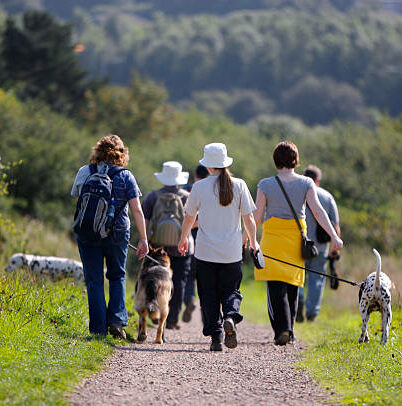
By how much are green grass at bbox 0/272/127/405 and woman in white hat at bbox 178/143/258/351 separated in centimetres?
116

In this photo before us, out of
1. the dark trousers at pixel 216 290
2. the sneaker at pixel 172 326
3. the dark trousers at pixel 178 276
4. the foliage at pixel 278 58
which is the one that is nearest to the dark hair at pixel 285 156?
the dark trousers at pixel 216 290

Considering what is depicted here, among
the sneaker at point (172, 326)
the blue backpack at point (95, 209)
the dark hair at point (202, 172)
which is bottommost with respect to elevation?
the sneaker at point (172, 326)

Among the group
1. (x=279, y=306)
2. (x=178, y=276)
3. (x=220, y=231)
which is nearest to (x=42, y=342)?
(x=220, y=231)

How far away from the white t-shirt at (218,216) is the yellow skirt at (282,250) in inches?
24.5

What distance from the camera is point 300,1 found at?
15850cm

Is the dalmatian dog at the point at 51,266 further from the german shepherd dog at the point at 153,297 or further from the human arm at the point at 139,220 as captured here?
the human arm at the point at 139,220

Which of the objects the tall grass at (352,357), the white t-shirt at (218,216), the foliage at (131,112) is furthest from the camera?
the foliage at (131,112)

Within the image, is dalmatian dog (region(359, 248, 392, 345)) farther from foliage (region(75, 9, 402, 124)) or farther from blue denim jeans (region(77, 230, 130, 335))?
foliage (region(75, 9, 402, 124))

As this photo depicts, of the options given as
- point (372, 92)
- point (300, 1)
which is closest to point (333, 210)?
point (372, 92)

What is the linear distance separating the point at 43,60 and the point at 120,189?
121 ft

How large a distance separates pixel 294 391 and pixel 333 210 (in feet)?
16.7

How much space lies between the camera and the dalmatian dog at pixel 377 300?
8.34m

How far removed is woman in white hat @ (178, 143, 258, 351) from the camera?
8.18 meters

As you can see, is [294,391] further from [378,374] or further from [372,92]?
[372,92]
